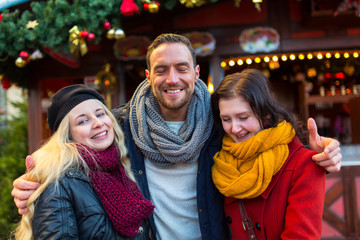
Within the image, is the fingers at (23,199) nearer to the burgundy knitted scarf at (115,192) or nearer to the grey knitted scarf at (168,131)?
the burgundy knitted scarf at (115,192)

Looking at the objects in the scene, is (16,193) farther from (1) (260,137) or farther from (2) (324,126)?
(2) (324,126)

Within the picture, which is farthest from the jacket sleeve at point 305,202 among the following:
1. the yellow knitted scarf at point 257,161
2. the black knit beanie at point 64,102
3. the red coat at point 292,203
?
the black knit beanie at point 64,102

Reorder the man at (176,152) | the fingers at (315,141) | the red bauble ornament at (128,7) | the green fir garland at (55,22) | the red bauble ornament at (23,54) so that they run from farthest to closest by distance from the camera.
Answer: the red bauble ornament at (23,54) < the green fir garland at (55,22) < the red bauble ornament at (128,7) < the man at (176,152) < the fingers at (315,141)

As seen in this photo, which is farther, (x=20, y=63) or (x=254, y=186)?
(x=20, y=63)

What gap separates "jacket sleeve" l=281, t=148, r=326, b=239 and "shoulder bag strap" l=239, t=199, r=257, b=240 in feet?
0.61

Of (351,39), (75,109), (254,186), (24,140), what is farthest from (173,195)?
(24,140)

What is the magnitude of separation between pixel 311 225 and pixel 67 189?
1208mm

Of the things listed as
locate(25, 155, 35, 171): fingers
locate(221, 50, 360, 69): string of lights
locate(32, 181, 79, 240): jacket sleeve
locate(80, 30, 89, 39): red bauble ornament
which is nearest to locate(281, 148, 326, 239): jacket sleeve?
locate(32, 181, 79, 240): jacket sleeve

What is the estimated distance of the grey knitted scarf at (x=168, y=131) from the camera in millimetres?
2123

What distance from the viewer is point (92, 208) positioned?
169cm

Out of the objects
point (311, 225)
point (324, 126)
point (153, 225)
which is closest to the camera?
point (311, 225)

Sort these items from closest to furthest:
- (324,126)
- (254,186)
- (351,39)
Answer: (254,186) → (351,39) → (324,126)

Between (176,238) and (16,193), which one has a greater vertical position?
(16,193)

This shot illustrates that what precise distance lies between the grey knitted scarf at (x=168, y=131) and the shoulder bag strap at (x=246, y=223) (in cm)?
46
